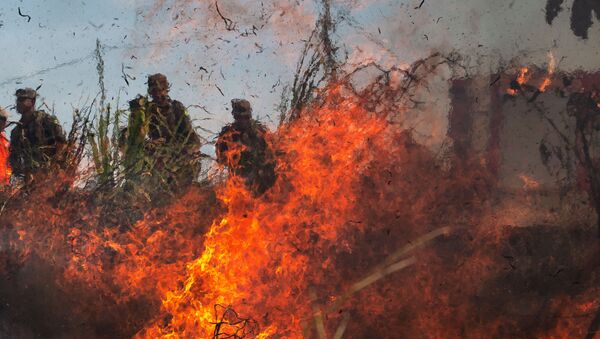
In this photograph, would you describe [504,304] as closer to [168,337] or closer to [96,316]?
[168,337]

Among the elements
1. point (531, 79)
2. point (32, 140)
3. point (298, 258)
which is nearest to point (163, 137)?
point (32, 140)

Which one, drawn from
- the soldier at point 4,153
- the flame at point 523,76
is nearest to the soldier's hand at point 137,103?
the soldier at point 4,153

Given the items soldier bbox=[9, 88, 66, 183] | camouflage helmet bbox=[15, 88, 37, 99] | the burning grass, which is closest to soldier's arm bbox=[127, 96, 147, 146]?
the burning grass

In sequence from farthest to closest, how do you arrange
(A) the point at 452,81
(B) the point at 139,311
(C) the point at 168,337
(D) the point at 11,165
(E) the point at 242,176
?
(A) the point at 452,81
(D) the point at 11,165
(E) the point at 242,176
(B) the point at 139,311
(C) the point at 168,337

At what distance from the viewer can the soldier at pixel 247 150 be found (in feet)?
26.1

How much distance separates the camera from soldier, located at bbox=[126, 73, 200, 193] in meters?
8.06

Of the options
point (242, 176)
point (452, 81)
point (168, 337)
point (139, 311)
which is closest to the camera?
point (168, 337)

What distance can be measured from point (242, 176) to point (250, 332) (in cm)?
171

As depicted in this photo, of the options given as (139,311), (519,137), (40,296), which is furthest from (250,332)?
(519,137)

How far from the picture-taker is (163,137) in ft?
27.4

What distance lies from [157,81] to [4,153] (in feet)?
8.00

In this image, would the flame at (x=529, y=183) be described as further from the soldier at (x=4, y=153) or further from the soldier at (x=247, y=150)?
the soldier at (x=4, y=153)

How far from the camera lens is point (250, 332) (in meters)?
7.04

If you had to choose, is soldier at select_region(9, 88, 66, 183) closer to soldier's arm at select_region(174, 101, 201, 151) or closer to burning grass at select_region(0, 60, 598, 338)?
burning grass at select_region(0, 60, 598, 338)
